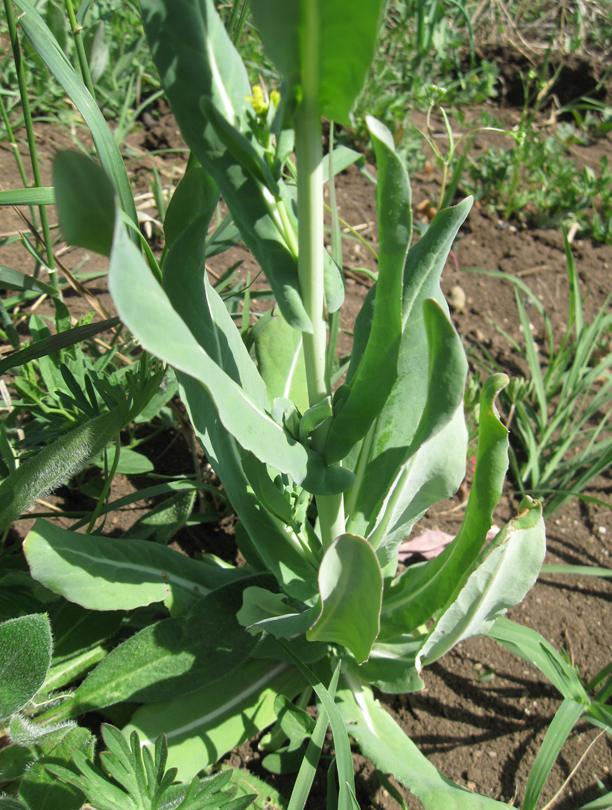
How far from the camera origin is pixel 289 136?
748 millimetres

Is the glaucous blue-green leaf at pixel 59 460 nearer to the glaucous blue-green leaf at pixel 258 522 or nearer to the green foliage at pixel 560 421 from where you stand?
the glaucous blue-green leaf at pixel 258 522

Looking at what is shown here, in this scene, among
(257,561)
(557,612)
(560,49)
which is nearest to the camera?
(257,561)

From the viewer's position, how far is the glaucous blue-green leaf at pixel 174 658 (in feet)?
3.90

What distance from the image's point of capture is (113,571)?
1203 millimetres

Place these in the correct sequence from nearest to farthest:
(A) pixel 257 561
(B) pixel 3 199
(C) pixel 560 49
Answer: (B) pixel 3 199 < (A) pixel 257 561 < (C) pixel 560 49

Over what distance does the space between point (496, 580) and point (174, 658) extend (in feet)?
2.23

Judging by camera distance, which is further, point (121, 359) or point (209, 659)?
point (121, 359)

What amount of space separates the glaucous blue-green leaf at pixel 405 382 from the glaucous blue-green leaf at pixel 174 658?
13.5 inches

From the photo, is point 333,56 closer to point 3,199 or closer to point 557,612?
point 3,199

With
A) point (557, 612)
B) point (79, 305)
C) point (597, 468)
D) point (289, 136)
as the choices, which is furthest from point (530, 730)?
point (79, 305)

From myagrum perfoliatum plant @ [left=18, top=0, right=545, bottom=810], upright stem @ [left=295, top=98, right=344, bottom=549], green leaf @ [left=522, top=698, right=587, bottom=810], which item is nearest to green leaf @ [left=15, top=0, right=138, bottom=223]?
myagrum perfoliatum plant @ [left=18, top=0, right=545, bottom=810]

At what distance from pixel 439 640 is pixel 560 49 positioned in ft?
15.2

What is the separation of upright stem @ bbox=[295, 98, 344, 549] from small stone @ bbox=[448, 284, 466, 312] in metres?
1.74

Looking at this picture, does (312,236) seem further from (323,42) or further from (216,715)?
(216,715)
